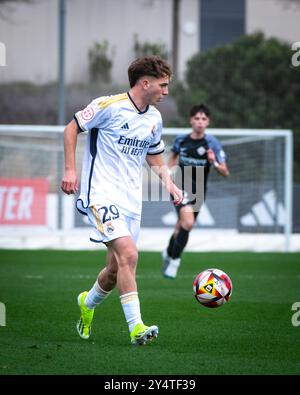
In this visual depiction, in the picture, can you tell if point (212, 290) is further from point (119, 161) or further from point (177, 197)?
point (119, 161)

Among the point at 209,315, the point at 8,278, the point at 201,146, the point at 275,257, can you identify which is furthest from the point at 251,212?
the point at 209,315

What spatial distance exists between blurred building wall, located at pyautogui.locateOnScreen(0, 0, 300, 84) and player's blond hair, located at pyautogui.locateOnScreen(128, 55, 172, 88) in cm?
1492

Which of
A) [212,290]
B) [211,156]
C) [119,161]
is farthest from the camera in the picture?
[211,156]

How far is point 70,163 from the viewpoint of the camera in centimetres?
568

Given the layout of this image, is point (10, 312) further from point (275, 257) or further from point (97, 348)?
point (275, 257)

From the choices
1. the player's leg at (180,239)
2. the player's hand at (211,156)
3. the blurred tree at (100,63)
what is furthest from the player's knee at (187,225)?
the blurred tree at (100,63)

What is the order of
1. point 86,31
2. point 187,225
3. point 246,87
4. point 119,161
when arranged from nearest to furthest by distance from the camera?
1. point 119,161
2. point 187,225
3. point 86,31
4. point 246,87

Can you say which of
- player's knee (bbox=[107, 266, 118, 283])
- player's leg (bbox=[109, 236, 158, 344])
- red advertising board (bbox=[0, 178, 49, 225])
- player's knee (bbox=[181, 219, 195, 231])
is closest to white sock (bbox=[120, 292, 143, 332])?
player's leg (bbox=[109, 236, 158, 344])

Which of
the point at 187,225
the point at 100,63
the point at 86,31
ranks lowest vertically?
the point at 187,225

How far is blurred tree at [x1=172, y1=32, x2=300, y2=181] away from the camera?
70.0 feet

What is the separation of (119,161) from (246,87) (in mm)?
16305

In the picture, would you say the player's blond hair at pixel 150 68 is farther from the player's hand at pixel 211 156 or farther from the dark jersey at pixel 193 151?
the dark jersey at pixel 193 151

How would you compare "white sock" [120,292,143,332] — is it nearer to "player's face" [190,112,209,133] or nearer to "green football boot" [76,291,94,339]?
"green football boot" [76,291,94,339]

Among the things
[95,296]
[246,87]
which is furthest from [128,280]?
[246,87]
